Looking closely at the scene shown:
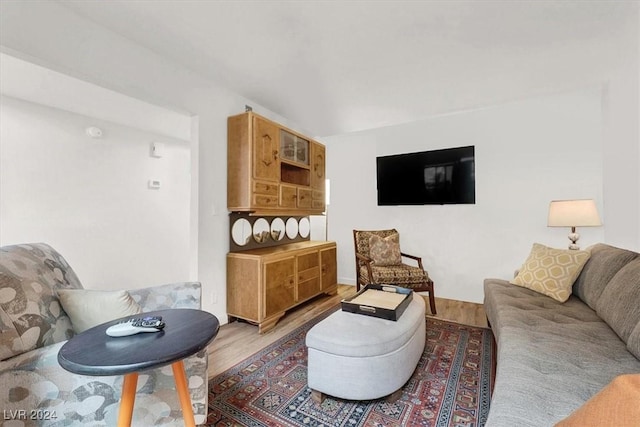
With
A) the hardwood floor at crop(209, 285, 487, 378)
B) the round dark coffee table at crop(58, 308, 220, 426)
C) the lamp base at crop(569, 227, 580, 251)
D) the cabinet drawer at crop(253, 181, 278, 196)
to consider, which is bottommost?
the hardwood floor at crop(209, 285, 487, 378)

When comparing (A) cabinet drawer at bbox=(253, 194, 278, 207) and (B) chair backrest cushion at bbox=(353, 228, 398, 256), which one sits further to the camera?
(B) chair backrest cushion at bbox=(353, 228, 398, 256)

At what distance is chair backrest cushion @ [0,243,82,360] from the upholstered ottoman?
1.20 metres

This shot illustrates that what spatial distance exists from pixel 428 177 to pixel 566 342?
248cm

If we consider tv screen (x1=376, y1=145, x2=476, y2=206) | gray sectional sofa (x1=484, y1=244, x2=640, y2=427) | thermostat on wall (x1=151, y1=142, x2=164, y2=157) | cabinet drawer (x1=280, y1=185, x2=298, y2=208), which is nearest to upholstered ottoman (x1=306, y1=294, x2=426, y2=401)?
gray sectional sofa (x1=484, y1=244, x2=640, y2=427)

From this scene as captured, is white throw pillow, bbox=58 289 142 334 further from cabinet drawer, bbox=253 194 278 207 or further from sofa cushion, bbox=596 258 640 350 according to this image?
sofa cushion, bbox=596 258 640 350

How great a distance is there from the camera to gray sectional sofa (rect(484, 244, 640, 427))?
0.96 m

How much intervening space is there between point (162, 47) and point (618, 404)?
295 centimetres

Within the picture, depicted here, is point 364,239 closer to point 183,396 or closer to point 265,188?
point 265,188

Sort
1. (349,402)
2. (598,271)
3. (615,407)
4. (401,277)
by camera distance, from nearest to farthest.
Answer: (615,407), (349,402), (598,271), (401,277)

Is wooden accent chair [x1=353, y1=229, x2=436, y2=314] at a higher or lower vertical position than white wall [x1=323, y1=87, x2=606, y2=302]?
lower

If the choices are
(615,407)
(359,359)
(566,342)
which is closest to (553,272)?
(566,342)

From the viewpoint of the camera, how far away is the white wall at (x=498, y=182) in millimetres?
2879

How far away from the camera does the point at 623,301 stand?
146 cm

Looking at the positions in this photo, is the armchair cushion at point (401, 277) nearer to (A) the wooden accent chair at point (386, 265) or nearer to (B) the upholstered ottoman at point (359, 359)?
(A) the wooden accent chair at point (386, 265)
